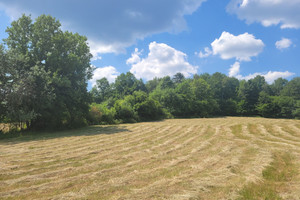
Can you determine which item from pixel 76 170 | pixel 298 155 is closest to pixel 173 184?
pixel 76 170

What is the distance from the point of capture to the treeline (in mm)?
28141

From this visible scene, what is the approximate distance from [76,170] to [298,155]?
29.5 feet

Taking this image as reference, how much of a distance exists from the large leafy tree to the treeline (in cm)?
529

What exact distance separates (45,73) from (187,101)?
119ft

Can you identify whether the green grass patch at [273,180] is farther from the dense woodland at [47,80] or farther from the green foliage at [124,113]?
the green foliage at [124,113]

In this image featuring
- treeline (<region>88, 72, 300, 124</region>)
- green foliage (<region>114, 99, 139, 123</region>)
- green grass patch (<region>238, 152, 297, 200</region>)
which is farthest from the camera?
treeline (<region>88, 72, 300, 124</region>)

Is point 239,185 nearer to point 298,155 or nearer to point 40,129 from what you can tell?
point 298,155

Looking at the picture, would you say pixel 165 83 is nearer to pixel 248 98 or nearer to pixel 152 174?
pixel 248 98

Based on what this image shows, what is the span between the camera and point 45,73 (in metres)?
14.5

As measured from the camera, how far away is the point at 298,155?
684 cm

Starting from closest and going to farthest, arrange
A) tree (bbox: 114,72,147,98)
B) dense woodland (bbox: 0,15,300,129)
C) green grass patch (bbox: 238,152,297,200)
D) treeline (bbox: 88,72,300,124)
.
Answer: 1. green grass patch (bbox: 238,152,297,200)
2. dense woodland (bbox: 0,15,300,129)
3. treeline (bbox: 88,72,300,124)
4. tree (bbox: 114,72,147,98)

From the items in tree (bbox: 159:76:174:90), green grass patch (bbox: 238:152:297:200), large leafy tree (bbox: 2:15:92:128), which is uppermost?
tree (bbox: 159:76:174:90)

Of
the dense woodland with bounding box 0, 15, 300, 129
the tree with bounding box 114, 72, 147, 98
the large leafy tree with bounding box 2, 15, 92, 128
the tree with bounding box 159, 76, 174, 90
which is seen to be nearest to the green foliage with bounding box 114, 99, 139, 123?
the dense woodland with bounding box 0, 15, 300, 129

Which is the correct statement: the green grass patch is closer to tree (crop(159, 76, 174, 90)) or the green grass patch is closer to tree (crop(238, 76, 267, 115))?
tree (crop(238, 76, 267, 115))
